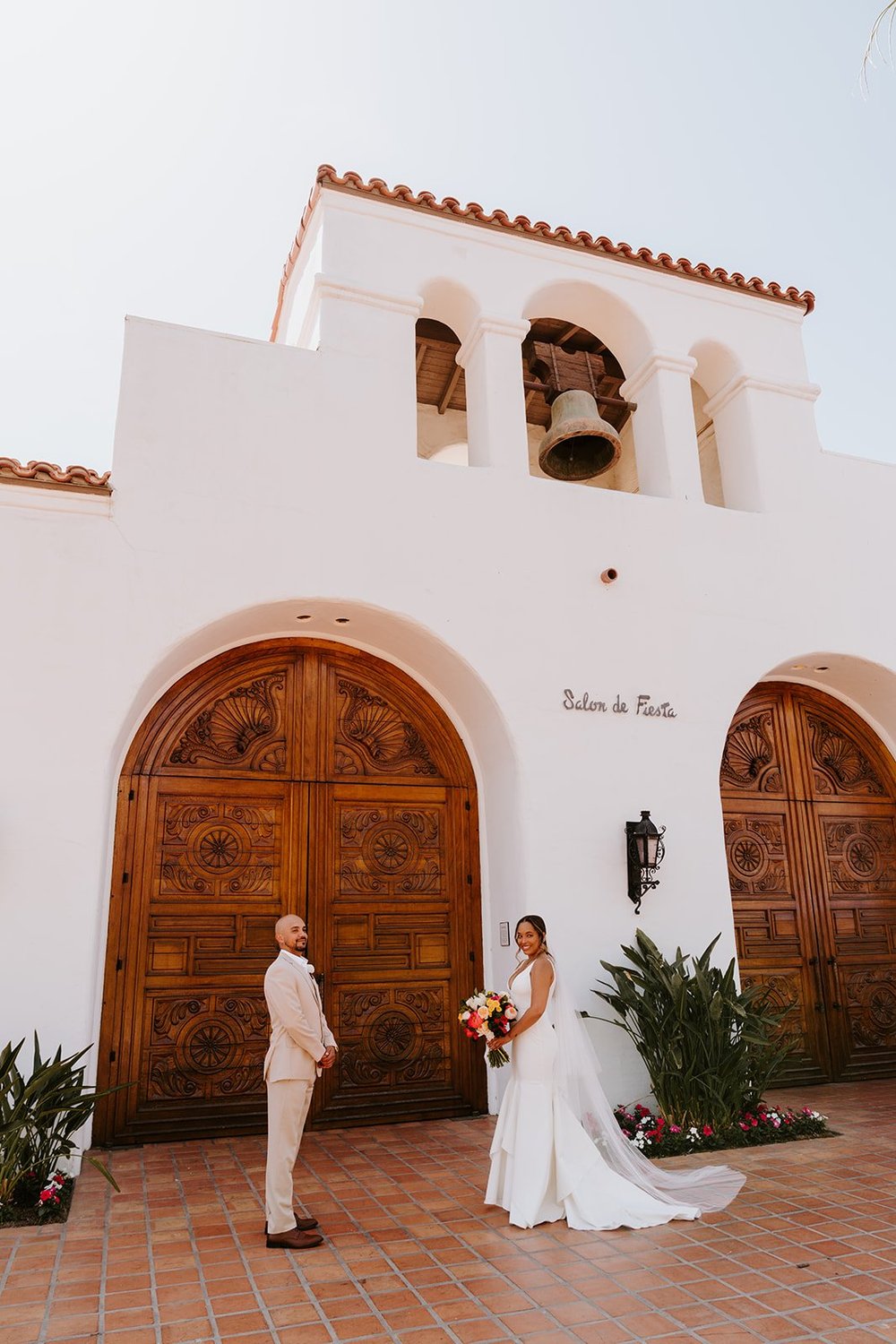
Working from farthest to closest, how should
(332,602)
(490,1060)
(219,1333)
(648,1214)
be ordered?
(332,602), (490,1060), (648,1214), (219,1333)

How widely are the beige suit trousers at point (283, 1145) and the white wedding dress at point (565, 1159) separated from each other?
1203 millimetres

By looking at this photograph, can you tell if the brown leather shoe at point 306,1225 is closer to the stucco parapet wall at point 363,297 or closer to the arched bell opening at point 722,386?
the stucco parapet wall at point 363,297

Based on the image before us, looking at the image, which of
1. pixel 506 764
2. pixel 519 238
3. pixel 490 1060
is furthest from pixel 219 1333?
pixel 519 238

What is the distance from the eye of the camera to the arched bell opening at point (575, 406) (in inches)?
328

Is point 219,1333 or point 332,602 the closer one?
point 219,1333

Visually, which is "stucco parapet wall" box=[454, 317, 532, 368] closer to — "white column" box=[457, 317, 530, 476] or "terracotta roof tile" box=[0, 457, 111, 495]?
"white column" box=[457, 317, 530, 476]

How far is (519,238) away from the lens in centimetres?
877


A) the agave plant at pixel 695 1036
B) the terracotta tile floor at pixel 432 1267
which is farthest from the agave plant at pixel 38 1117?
the agave plant at pixel 695 1036

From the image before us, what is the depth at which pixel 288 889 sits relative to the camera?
7.46 metres

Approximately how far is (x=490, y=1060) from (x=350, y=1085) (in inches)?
96.5

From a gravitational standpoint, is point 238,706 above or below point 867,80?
A: below

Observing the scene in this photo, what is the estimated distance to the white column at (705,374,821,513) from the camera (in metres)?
9.06

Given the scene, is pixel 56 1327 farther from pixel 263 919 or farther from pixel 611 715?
pixel 611 715

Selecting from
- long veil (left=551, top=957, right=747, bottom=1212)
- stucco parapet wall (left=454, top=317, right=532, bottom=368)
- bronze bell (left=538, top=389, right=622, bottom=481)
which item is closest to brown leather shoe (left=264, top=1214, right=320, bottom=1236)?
long veil (left=551, top=957, right=747, bottom=1212)
